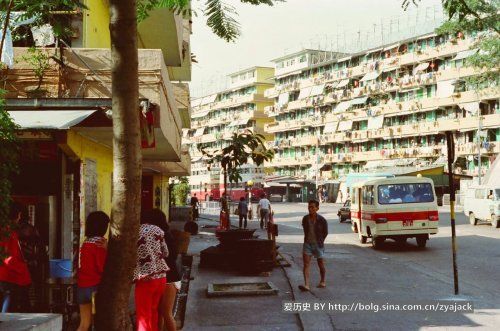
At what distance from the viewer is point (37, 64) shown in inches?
456

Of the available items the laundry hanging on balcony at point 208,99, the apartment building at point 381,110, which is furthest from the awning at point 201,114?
the apartment building at point 381,110

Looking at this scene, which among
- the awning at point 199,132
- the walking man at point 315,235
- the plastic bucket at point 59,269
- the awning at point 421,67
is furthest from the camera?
the awning at point 199,132

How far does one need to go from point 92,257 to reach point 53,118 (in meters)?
2.62

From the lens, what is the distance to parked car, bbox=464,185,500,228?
95.4 ft

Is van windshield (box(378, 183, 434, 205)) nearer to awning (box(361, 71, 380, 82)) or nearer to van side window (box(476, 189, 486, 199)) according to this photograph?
van side window (box(476, 189, 486, 199))

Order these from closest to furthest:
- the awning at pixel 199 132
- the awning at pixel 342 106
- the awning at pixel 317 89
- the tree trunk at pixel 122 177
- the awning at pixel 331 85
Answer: the tree trunk at pixel 122 177 → the awning at pixel 342 106 → the awning at pixel 331 85 → the awning at pixel 317 89 → the awning at pixel 199 132

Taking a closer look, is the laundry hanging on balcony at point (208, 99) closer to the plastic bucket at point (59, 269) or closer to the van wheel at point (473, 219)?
the van wheel at point (473, 219)

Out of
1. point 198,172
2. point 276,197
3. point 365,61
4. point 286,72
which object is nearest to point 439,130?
point 365,61

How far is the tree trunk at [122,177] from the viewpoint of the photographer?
4.25 metres

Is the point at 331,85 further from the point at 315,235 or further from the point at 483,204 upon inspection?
the point at 315,235

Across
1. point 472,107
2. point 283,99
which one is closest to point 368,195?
point 472,107

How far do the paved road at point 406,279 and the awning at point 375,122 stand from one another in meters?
50.8

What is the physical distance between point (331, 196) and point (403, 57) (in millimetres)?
18400

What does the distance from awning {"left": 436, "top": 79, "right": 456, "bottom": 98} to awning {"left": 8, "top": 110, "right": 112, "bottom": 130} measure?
59284mm
